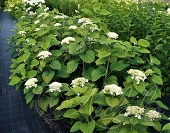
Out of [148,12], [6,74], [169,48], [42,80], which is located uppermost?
[148,12]

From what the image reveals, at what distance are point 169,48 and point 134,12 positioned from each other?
709 mm

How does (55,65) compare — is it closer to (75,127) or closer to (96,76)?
(96,76)

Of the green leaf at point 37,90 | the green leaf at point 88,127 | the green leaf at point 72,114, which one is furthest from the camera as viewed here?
the green leaf at point 37,90

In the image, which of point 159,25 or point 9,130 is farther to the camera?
point 159,25

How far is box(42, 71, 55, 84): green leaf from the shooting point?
2436 millimetres

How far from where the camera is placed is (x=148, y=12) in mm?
3316

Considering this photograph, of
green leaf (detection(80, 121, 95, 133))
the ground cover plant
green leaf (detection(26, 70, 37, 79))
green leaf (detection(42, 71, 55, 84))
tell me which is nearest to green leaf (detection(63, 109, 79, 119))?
the ground cover plant

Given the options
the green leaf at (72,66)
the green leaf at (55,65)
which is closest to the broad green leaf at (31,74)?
the green leaf at (55,65)

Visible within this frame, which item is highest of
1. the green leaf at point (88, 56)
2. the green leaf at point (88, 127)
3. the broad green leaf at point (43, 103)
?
the green leaf at point (88, 56)

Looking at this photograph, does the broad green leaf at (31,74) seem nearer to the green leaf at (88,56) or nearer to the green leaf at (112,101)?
the green leaf at (88,56)

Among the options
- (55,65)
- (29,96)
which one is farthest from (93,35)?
(29,96)

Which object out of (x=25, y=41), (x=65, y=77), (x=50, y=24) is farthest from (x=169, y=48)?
(x=25, y=41)

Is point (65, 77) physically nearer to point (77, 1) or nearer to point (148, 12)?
point (148, 12)

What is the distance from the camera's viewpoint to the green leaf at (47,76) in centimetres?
244
